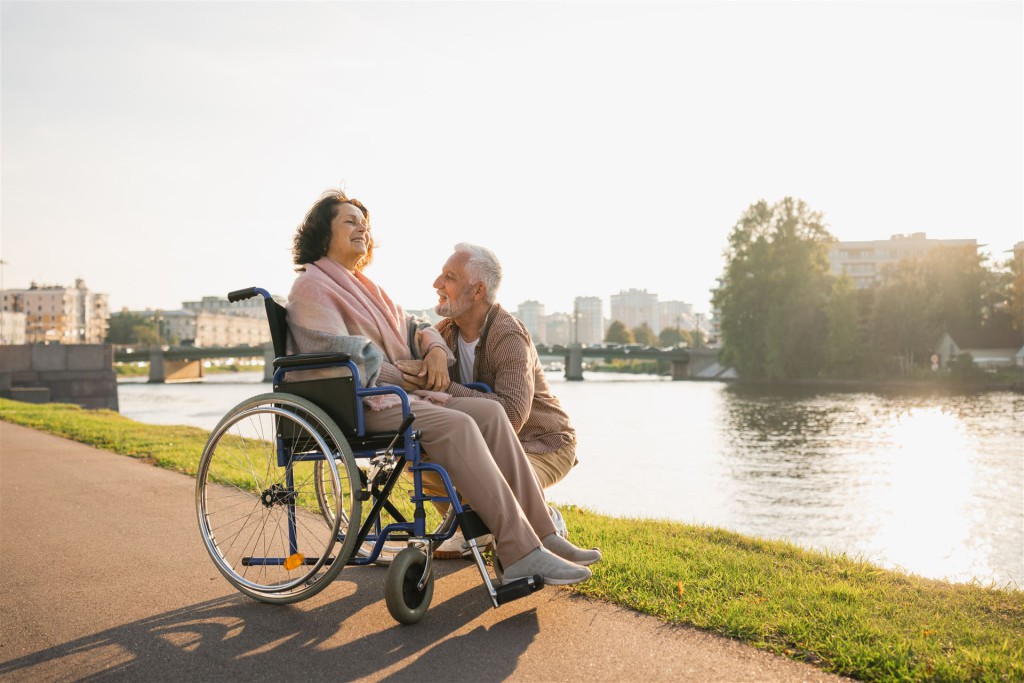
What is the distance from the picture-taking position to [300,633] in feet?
10.1

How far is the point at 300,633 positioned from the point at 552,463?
135cm

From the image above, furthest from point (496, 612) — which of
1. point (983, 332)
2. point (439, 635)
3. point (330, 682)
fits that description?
point (983, 332)

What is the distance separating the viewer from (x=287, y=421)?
3.42 metres

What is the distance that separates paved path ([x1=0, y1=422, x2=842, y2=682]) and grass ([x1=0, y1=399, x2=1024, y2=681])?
16cm

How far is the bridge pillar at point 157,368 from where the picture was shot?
6644 centimetres

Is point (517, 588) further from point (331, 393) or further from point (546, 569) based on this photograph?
point (331, 393)

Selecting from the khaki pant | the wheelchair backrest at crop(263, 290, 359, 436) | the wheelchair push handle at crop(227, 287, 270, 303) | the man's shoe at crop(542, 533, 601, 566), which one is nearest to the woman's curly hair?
the wheelchair push handle at crop(227, 287, 270, 303)

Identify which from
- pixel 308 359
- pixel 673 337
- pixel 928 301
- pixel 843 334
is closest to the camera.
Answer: pixel 308 359

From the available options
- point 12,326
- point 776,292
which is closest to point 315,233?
point 776,292

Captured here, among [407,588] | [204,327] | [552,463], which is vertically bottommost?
[407,588]

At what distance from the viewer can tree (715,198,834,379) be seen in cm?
5003

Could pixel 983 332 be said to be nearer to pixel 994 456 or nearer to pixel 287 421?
pixel 994 456

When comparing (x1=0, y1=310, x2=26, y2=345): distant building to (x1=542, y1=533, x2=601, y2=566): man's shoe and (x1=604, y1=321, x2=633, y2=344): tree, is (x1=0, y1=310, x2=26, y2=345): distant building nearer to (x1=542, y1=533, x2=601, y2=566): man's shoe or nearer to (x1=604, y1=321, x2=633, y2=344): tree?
(x1=604, y1=321, x2=633, y2=344): tree

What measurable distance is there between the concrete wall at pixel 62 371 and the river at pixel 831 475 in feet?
6.51
